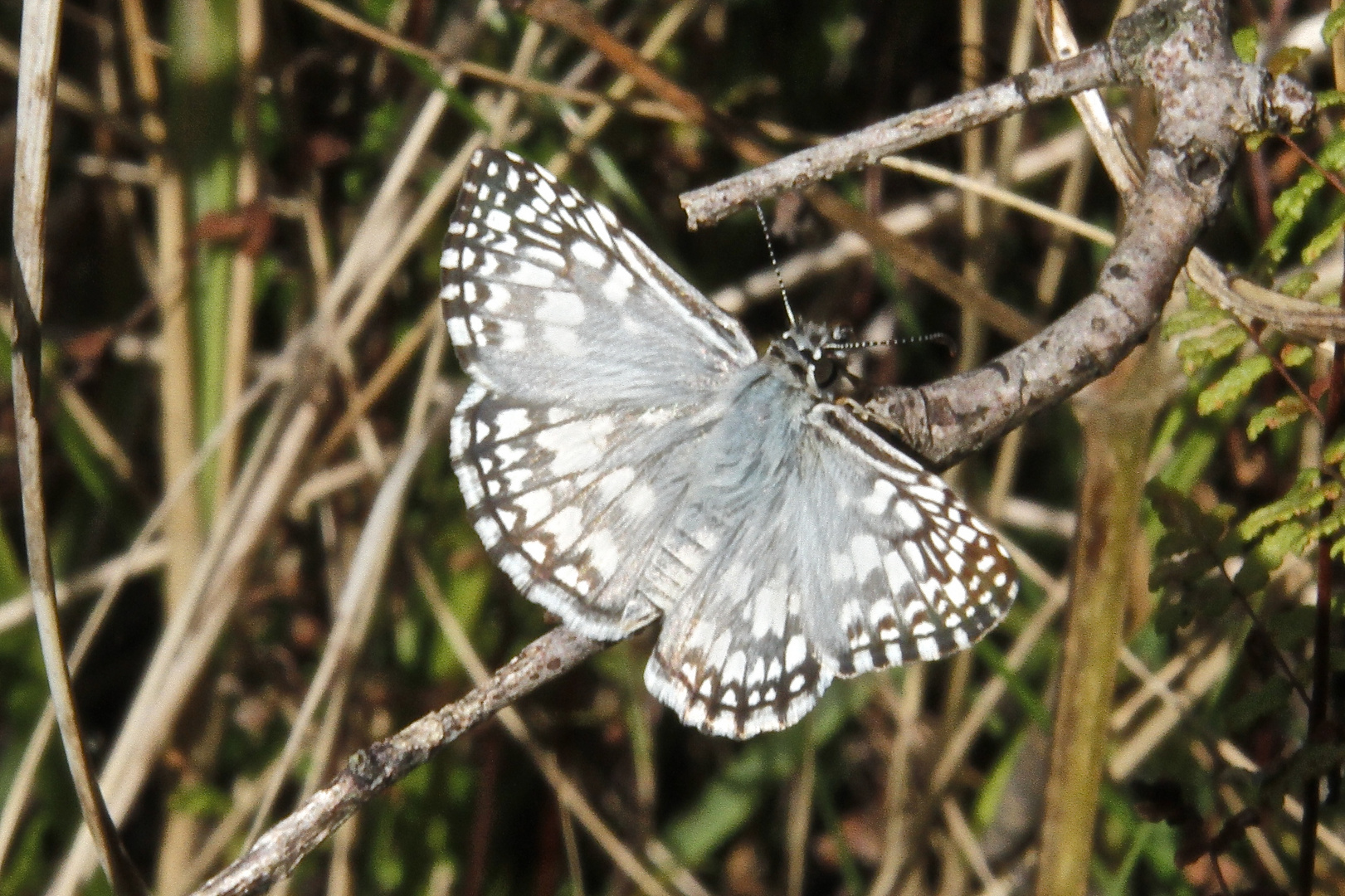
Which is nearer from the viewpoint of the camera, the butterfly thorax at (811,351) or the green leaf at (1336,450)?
the green leaf at (1336,450)

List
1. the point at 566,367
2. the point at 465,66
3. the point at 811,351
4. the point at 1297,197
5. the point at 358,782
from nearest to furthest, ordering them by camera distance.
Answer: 1. the point at 358,782
2. the point at 1297,197
3. the point at 811,351
4. the point at 566,367
5. the point at 465,66

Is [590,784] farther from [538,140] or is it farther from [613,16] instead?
[613,16]

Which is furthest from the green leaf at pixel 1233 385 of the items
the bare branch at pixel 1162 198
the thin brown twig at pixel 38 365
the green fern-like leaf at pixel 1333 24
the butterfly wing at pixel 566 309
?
the thin brown twig at pixel 38 365

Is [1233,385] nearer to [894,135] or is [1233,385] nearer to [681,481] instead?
[894,135]

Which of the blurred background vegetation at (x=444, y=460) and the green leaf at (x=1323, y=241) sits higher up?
the green leaf at (x=1323, y=241)

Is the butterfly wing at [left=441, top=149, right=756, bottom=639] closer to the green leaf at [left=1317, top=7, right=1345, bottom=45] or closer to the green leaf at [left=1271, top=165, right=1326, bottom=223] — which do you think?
the green leaf at [left=1271, top=165, right=1326, bottom=223]

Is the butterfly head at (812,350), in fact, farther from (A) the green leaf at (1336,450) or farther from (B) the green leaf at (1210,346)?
(A) the green leaf at (1336,450)

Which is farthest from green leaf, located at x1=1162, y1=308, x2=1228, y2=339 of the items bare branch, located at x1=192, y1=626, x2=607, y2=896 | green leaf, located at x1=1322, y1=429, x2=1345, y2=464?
bare branch, located at x1=192, y1=626, x2=607, y2=896

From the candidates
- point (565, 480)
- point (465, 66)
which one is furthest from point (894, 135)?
point (465, 66)
